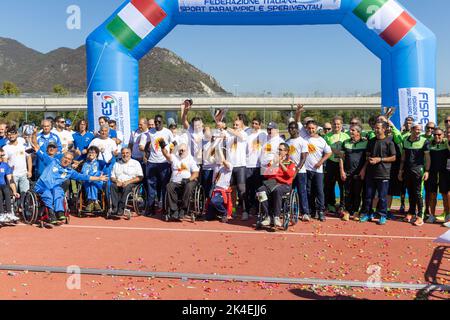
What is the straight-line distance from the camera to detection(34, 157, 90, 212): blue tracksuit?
7.03m

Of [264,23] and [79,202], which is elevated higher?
[264,23]

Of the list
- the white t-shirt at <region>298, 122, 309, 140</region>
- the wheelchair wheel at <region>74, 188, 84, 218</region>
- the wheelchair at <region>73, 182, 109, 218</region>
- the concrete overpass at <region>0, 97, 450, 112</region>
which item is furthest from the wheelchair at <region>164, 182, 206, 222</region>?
the concrete overpass at <region>0, 97, 450, 112</region>

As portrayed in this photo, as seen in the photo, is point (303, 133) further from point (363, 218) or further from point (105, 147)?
point (105, 147)

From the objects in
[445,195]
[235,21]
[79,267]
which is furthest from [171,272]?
[235,21]

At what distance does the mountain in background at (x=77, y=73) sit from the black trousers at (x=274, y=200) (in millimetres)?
111314

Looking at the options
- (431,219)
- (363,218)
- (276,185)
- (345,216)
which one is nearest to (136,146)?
(276,185)

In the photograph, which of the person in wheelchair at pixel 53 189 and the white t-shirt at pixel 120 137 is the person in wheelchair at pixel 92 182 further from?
the white t-shirt at pixel 120 137

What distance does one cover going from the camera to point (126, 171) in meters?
7.82

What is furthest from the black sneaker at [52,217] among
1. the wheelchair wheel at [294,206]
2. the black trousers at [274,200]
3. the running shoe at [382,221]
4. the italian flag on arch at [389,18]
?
the italian flag on arch at [389,18]

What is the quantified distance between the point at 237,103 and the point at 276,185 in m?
44.4

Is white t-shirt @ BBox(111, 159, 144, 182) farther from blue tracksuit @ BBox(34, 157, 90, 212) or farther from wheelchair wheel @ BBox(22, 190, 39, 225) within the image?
Answer: wheelchair wheel @ BBox(22, 190, 39, 225)

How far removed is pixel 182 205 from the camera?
24.6 feet
